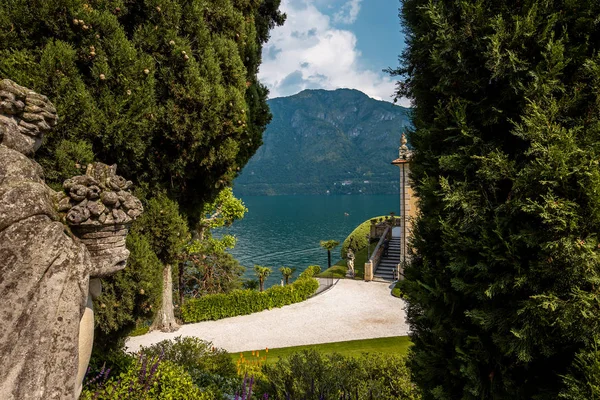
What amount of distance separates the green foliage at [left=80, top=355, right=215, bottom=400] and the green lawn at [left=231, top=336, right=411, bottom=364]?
5987 millimetres

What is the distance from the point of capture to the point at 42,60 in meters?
4.88

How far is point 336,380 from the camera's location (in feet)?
20.0

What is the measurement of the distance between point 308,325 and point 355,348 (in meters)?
3.38

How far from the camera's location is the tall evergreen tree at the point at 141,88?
5008 millimetres

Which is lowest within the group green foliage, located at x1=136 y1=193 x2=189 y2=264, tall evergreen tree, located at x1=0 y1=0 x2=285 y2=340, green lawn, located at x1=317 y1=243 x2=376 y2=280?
green lawn, located at x1=317 y1=243 x2=376 y2=280

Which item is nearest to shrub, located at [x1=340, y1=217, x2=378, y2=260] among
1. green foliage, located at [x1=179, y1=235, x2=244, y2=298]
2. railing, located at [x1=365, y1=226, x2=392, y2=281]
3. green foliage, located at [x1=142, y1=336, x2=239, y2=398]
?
railing, located at [x1=365, y1=226, x2=392, y2=281]

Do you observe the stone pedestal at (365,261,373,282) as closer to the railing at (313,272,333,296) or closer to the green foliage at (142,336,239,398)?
the railing at (313,272,333,296)

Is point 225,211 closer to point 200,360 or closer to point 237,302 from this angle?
point 237,302

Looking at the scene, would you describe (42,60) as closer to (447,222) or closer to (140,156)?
(140,156)

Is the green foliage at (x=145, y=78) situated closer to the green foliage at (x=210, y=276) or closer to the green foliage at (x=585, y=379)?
the green foliage at (x=585, y=379)

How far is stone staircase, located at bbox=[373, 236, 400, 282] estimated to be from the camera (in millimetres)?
23172

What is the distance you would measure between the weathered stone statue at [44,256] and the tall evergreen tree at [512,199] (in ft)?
10.7

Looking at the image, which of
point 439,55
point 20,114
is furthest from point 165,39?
point 439,55

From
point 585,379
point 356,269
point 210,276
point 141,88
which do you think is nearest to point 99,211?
point 141,88
